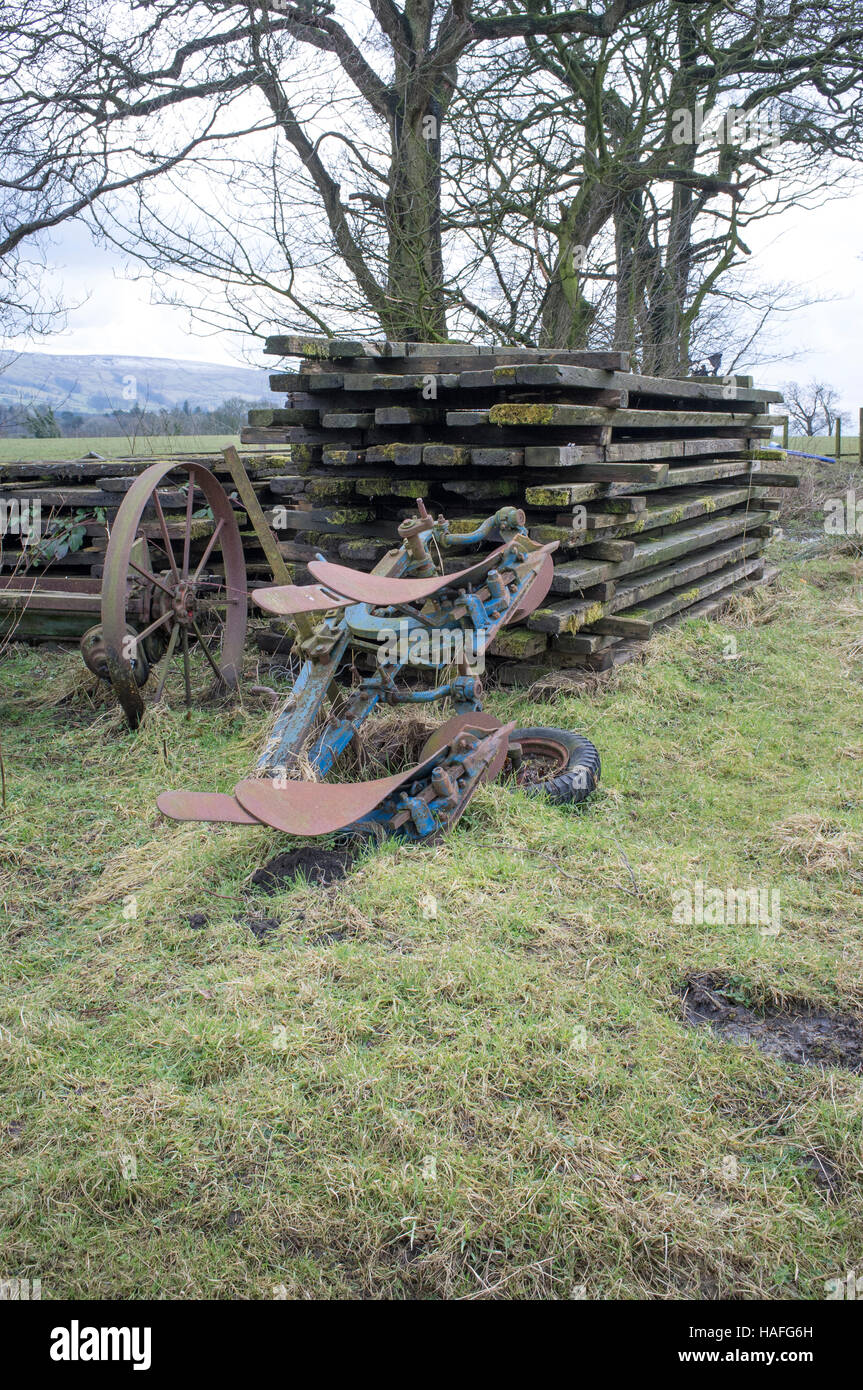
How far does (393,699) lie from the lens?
4.25m

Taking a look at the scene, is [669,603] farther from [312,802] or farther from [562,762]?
[312,802]

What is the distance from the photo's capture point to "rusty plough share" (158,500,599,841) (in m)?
3.54

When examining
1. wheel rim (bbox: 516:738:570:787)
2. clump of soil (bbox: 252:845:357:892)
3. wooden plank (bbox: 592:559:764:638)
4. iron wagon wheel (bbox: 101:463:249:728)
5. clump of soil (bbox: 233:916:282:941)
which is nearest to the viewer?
clump of soil (bbox: 233:916:282:941)

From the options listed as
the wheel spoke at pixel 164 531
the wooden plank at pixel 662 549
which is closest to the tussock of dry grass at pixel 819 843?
the wooden plank at pixel 662 549

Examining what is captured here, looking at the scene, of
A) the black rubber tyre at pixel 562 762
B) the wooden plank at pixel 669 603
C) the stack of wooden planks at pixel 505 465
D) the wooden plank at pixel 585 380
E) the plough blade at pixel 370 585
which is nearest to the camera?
the plough blade at pixel 370 585

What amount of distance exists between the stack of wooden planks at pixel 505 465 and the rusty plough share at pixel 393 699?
1102mm

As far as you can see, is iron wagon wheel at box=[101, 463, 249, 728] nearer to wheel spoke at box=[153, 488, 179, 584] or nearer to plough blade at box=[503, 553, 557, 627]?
wheel spoke at box=[153, 488, 179, 584]

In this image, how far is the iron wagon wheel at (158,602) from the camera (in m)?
4.96

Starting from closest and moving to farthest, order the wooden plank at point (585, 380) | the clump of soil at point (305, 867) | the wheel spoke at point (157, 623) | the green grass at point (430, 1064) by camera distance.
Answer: the green grass at point (430, 1064) < the clump of soil at point (305, 867) < the wheel spoke at point (157, 623) < the wooden plank at point (585, 380)

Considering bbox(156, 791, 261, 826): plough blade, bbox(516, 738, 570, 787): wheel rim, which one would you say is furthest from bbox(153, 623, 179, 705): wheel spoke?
bbox(516, 738, 570, 787): wheel rim

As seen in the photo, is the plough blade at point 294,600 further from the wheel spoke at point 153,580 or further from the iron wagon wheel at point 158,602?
the wheel spoke at point 153,580

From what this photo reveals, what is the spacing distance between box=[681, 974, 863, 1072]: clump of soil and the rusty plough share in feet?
4.18

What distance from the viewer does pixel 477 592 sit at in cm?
460

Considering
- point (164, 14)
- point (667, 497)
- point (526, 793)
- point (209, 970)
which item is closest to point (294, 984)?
Answer: point (209, 970)
